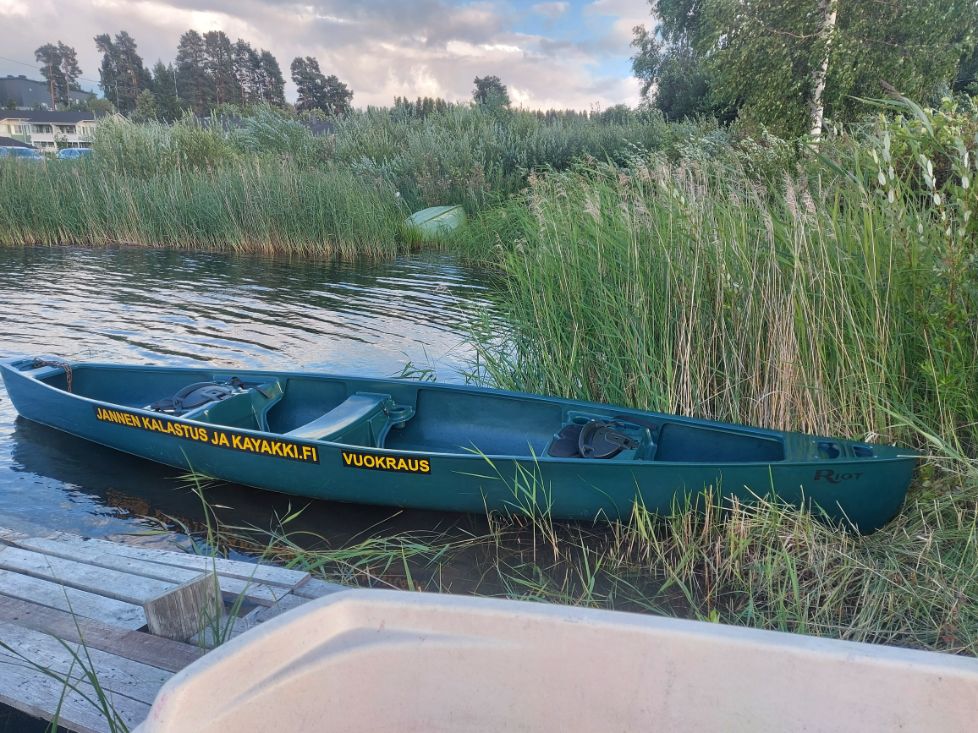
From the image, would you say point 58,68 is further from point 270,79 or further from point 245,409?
point 245,409

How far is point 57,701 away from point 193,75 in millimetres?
84862

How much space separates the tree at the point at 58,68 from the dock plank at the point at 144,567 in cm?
10817

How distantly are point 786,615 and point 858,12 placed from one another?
14181mm

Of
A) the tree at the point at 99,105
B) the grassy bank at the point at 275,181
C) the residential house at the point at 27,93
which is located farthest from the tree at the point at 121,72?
the grassy bank at the point at 275,181

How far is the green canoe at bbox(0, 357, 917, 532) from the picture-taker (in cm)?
361

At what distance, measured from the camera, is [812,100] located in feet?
47.8

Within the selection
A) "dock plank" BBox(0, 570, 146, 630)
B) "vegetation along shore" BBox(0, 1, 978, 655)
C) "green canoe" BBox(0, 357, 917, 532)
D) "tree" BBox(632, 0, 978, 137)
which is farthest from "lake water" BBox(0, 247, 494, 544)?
"tree" BBox(632, 0, 978, 137)

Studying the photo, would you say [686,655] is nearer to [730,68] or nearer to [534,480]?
[534,480]

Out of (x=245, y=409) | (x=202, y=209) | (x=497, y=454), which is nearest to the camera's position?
(x=497, y=454)

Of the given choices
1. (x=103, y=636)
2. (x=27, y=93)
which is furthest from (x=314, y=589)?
(x=27, y=93)

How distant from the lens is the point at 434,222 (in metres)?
15.2

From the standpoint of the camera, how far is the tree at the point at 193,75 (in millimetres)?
73188

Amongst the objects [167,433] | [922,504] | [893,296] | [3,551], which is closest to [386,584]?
[3,551]

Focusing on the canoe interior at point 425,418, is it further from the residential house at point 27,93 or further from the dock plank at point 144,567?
the residential house at point 27,93
